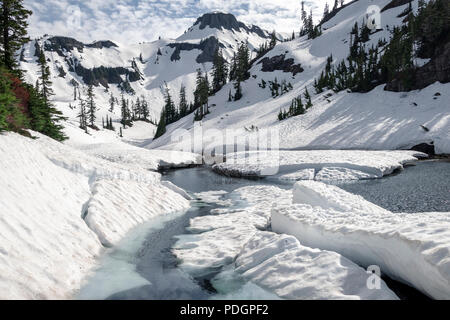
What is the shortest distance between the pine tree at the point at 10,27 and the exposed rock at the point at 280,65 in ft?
229

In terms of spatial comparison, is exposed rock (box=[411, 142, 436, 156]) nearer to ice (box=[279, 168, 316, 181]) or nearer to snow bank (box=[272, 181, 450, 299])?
ice (box=[279, 168, 316, 181])

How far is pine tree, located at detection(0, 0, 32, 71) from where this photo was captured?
2386 centimetres

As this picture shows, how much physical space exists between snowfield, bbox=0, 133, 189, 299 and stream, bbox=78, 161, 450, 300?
1.78ft

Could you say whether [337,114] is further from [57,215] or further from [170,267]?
[57,215]

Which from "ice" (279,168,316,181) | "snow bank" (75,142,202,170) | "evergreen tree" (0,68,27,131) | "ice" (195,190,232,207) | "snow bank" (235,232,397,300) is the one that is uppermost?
"evergreen tree" (0,68,27,131)

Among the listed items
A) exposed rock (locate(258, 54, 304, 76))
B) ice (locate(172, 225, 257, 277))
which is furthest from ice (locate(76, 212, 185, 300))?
exposed rock (locate(258, 54, 304, 76))

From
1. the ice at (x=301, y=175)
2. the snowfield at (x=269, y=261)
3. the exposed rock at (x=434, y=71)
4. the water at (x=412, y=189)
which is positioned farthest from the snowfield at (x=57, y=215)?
the exposed rock at (x=434, y=71)

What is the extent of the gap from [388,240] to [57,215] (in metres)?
9.46

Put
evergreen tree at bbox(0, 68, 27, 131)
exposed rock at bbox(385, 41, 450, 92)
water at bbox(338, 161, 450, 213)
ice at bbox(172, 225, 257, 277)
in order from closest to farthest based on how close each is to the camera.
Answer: ice at bbox(172, 225, 257, 277) < evergreen tree at bbox(0, 68, 27, 131) < water at bbox(338, 161, 450, 213) < exposed rock at bbox(385, 41, 450, 92)

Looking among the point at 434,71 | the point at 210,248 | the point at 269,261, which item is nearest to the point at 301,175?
the point at 210,248

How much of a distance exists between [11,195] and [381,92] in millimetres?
55698

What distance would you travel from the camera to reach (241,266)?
23.8 ft

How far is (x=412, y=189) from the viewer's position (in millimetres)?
16656
